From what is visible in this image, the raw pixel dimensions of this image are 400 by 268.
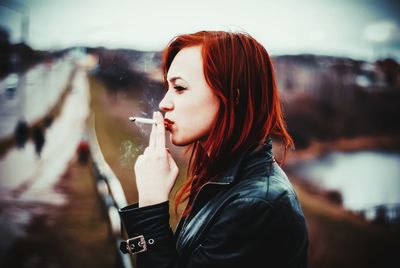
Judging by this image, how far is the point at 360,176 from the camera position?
2887 mm

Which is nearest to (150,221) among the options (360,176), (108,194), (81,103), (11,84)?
(108,194)

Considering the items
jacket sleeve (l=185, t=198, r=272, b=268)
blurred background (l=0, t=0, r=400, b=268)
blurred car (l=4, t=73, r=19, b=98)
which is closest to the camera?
jacket sleeve (l=185, t=198, r=272, b=268)

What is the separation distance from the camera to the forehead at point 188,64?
749mm

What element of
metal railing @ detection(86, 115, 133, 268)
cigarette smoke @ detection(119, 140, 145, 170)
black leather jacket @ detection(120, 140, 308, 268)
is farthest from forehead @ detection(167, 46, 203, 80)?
metal railing @ detection(86, 115, 133, 268)

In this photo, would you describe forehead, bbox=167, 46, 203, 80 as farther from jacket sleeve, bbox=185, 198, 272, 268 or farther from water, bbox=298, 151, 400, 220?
water, bbox=298, 151, 400, 220

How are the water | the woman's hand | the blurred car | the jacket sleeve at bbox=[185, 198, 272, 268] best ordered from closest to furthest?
1. the jacket sleeve at bbox=[185, 198, 272, 268]
2. the woman's hand
3. the blurred car
4. the water

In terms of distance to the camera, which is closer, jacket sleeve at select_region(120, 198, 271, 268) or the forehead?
jacket sleeve at select_region(120, 198, 271, 268)

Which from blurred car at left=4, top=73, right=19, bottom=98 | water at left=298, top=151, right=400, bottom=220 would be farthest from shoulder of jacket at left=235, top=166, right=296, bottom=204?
water at left=298, top=151, right=400, bottom=220

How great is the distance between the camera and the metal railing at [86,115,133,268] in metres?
1.67

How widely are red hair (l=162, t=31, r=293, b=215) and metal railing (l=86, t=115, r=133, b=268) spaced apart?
1.02m

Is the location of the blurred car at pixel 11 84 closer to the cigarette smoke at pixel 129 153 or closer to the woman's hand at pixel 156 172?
the cigarette smoke at pixel 129 153

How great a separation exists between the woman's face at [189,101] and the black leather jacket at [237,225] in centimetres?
12

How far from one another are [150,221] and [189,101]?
0.88 ft

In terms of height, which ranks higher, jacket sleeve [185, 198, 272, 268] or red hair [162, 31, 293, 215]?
red hair [162, 31, 293, 215]
